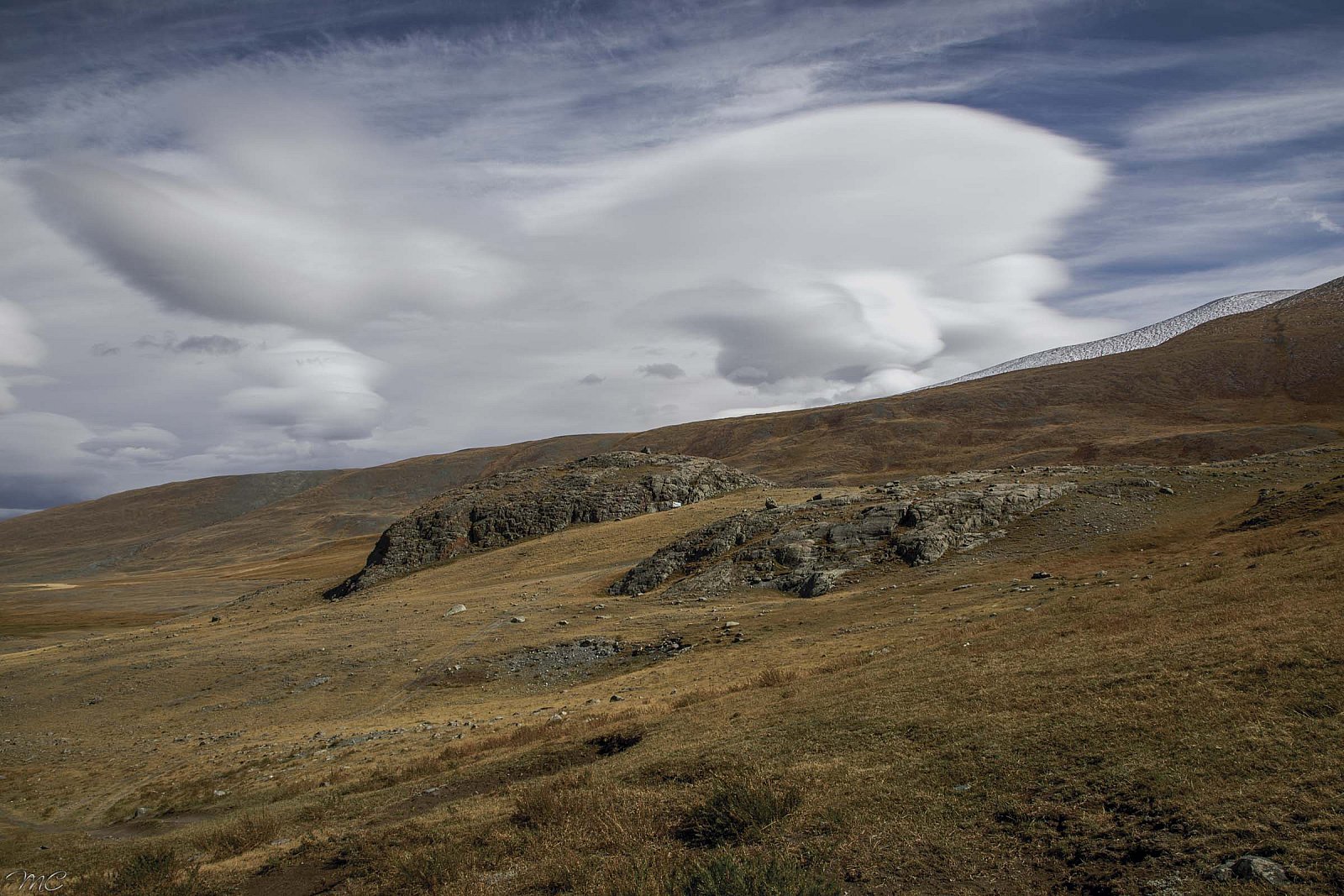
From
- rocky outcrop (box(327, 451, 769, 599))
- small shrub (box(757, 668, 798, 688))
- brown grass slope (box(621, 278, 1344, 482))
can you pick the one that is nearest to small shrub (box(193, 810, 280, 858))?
Answer: small shrub (box(757, 668, 798, 688))

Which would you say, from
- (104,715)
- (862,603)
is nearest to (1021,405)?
(862,603)

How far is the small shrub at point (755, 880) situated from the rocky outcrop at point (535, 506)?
2204 inches

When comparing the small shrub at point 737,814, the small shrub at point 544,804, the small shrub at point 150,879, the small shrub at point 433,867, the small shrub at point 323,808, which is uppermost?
the small shrub at point 737,814

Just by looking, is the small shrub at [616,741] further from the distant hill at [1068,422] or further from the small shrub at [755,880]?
the distant hill at [1068,422]

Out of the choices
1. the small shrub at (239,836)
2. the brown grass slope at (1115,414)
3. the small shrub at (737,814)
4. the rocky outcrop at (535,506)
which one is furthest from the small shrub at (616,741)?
the brown grass slope at (1115,414)

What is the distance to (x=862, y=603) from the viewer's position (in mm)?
28453

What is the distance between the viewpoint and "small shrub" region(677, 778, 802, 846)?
861cm

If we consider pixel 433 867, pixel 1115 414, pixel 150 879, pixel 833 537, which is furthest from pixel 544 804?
pixel 1115 414

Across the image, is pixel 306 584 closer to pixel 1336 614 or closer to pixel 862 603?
pixel 862 603

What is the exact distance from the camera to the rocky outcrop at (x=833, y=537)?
33.7 metres

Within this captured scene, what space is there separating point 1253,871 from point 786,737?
7239 mm

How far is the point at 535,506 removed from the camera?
63.9 m
